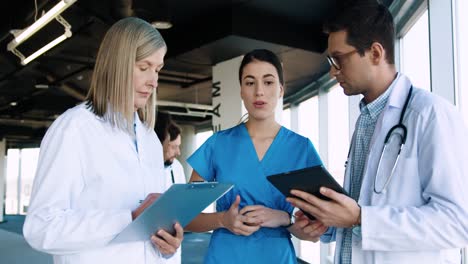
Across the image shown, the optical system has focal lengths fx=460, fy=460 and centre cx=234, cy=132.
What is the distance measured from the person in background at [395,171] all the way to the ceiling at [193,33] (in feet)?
12.3

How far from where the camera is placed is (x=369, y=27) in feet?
4.85

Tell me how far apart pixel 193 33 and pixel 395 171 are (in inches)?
209

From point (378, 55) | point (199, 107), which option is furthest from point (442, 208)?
point (199, 107)

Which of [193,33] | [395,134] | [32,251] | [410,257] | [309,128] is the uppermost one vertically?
[193,33]

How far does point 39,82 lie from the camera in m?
9.34

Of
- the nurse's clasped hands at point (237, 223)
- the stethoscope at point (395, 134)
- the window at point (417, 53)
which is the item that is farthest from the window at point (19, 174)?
the stethoscope at point (395, 134)

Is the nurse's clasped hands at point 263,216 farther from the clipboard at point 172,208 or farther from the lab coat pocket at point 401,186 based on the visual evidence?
the lab coat pocket at point 401,186

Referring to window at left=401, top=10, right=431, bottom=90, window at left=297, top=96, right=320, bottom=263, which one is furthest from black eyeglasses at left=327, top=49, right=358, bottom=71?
window at left=297, top=96, right=320, bottom=263

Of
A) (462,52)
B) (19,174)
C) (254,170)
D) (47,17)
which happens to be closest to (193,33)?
(47,17)

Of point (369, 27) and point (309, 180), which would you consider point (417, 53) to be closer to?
point (369, 27)

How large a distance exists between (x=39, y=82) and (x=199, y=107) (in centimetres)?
409

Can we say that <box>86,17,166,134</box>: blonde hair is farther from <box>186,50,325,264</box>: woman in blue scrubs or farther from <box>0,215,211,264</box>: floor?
<box>0,215,211,264</box>: floor

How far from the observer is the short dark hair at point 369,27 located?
57.9 inches

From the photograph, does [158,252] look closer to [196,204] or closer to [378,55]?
[196,204]
